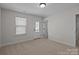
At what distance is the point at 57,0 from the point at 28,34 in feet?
9.81

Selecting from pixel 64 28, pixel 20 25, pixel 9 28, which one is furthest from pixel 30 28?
pixel 64 28

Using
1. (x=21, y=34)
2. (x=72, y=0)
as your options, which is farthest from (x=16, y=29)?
(x=72, y=0)

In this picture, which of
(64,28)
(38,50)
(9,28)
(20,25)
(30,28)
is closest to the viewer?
(38,50)

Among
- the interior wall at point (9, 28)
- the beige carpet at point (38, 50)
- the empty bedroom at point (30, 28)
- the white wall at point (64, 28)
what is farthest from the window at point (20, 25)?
the white wall at point (64, 28)

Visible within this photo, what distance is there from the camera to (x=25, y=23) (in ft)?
13.8

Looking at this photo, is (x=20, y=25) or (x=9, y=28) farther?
(x=20, y=25)

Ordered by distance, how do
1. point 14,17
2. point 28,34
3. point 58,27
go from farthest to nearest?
point 28,34 → point 58,27 → point 14,17

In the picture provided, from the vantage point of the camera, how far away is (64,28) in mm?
3496

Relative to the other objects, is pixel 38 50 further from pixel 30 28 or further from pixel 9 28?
pixel 30 28

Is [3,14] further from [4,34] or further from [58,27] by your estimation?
[58,27]

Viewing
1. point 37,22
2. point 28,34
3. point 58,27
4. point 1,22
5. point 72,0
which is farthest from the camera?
point 37,22

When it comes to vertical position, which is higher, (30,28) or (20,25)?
(20,25)

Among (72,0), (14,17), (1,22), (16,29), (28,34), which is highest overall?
(72,0)

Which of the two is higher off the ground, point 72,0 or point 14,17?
point 72,0
